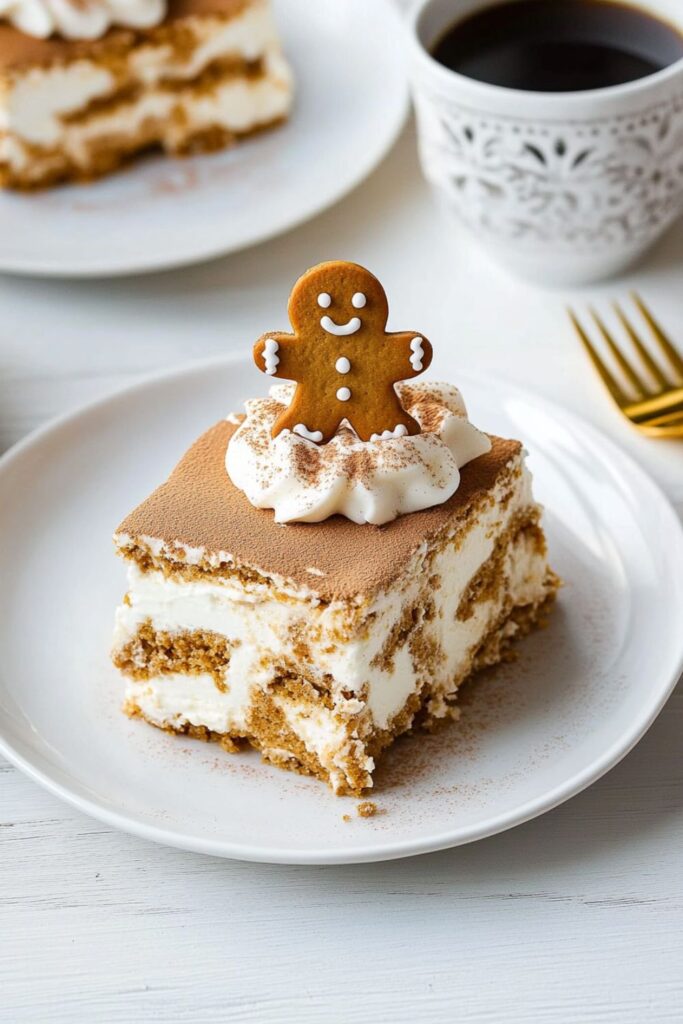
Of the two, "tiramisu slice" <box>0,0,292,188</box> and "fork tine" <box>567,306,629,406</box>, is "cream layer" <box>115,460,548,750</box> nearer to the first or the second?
"fork tine" <box>567,306,629,406</box>

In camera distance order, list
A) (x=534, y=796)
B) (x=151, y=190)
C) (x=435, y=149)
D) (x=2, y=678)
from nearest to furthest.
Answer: (x=534, y=796), (x=2, y=678), (x=435, y=149), (x=151, y=190)

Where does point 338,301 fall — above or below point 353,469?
above

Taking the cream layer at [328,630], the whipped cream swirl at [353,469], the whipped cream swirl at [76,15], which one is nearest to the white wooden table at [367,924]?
the cream layer at [328,630]

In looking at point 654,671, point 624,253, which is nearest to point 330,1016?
point 654,671

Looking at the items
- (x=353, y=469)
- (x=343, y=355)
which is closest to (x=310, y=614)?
(x=353, y=469)

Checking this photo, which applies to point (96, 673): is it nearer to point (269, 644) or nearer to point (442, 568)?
point (269, 644)

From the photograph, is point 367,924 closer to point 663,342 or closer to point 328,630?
point 328,630

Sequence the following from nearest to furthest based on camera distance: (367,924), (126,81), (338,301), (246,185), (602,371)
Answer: (367,924), (338,301), (602,371), (246,185), (126,81)
